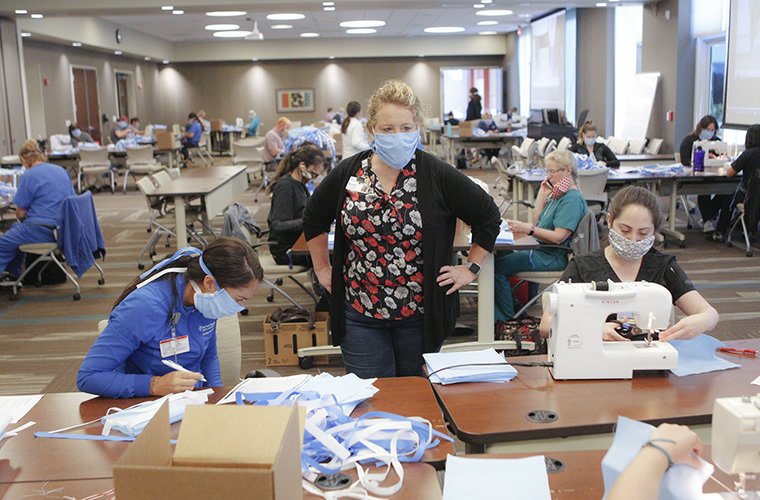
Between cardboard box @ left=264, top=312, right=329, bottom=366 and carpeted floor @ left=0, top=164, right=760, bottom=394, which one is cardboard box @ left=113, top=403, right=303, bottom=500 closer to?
carpeted floor @ left=0, top=164, right=760, bottom=394

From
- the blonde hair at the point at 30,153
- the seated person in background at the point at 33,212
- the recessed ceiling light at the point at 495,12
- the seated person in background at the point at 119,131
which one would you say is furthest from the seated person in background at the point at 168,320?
the recessed ceiling light at the point at 495,12

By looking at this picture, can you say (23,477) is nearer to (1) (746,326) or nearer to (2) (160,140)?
(1) (746,326)

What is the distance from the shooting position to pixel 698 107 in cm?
1166

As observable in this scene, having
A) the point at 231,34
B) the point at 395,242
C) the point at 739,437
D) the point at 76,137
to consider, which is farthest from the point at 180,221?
the point at 231,34

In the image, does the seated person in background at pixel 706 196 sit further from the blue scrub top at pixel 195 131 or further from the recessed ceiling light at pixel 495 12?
the blue scrub top at pixel 195 131

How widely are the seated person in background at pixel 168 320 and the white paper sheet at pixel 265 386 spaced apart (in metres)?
0.14

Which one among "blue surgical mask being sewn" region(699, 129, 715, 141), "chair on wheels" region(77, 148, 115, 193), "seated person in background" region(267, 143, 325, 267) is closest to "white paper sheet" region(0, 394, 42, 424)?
"seated person in background" region(267, 143, 325, 267)

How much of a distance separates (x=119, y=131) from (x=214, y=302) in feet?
48.1

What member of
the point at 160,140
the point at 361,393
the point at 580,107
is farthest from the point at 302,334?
the point at 580,107

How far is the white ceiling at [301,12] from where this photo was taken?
38.0 ft

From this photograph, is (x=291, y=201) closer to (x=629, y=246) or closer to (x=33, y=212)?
(x=33, y=212)

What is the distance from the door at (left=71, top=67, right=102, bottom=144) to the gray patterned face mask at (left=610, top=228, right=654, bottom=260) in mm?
16854

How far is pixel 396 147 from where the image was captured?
261cm

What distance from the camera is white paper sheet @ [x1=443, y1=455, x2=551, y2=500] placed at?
1.56 meters
